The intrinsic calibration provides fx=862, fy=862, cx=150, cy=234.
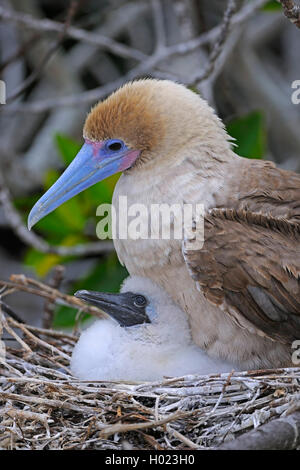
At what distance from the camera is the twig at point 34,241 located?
5.22m

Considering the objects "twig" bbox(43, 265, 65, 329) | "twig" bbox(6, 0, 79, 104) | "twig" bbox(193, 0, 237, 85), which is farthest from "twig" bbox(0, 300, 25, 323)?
"twig" bbox(193, 0, 237, 85)

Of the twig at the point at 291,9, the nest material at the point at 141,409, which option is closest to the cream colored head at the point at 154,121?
the twig at the point at 291,9

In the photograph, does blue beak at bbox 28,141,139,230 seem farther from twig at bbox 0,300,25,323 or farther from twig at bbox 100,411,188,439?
twig at bbox 100,411,188,439

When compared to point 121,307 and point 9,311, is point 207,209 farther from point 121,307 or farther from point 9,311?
point 9,311

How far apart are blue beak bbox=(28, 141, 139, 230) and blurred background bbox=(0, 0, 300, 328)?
29.0 inches

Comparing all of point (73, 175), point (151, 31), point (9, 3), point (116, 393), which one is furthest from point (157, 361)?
point (151, 31)

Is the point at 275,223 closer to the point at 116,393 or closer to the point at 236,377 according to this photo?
the point at 236,377

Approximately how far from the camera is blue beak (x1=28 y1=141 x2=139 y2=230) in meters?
3.93

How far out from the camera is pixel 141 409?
3334 millimetres

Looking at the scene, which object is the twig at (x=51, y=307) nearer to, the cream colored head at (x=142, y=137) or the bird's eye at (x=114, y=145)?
the cream colored head at (x=142, y=137)

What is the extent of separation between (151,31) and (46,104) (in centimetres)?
221

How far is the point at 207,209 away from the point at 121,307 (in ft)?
1.99

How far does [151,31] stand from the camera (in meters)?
7.70

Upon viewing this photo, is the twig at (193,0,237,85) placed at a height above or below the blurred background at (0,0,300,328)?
below
